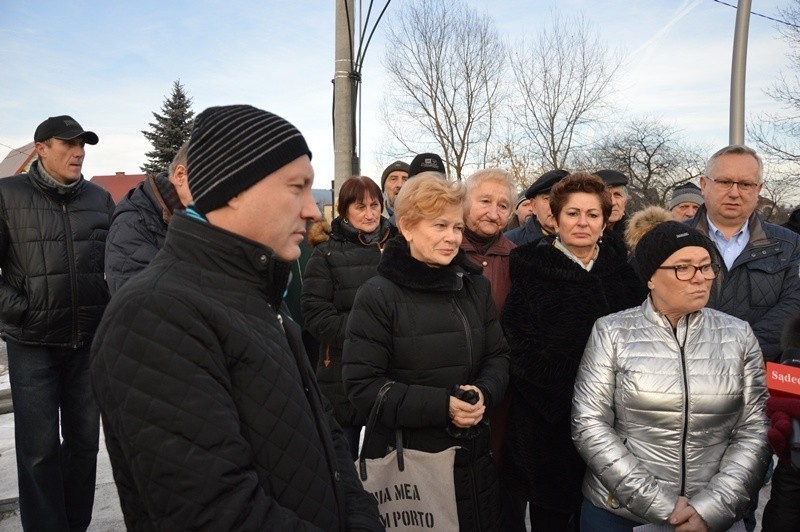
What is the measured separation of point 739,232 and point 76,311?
3.79 meters

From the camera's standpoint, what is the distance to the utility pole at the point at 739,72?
7.10 metres

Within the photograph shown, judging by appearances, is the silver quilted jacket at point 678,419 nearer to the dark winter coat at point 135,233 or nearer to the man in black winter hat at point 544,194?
the man in black winter hat at point 544,194

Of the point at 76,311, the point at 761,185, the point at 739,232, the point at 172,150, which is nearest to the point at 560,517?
the point at 739,232

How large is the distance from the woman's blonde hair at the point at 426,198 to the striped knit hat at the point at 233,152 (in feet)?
3.89

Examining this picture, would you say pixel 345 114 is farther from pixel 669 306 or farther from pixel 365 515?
pixel 365 515

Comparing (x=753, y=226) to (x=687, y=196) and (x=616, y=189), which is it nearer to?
(x=616, y=189)

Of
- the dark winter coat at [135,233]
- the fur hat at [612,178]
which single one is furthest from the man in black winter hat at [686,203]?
the dark winter coat at [135,233]

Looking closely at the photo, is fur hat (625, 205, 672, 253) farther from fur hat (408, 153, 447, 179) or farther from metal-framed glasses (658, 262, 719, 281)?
fur hat (408, 153, 447, 179)

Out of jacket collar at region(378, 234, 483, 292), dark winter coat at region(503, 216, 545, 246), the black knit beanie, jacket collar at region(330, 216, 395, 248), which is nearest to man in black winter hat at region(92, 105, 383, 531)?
jacket collar at region(378, 234, 483, 292)

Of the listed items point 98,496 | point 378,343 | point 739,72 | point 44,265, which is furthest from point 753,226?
point 739,72

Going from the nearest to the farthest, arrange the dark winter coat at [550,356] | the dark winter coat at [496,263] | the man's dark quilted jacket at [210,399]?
the man's dark quilted jacket at [210,399]
the dark winter coat at [550,356]
the dark winter coat at [496,263]

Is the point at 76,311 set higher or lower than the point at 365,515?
higher

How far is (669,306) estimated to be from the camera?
2.34 metres

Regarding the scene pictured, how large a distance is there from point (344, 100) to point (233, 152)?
517 cm
